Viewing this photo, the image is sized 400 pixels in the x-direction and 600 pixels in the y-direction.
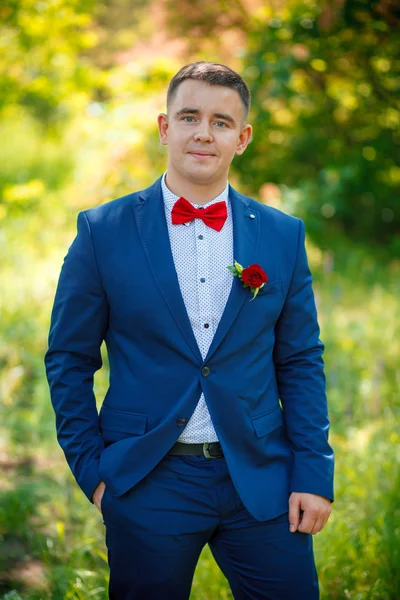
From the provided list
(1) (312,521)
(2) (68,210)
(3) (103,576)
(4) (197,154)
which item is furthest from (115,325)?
(2) (68,210)

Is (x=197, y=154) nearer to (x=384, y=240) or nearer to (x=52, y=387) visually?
(x=52, y=387)

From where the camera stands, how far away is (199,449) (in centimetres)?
209

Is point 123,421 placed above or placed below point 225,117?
below

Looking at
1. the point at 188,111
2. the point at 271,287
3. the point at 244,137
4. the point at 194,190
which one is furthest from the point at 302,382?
the point at 188,111

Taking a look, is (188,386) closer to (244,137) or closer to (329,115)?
(244,137)

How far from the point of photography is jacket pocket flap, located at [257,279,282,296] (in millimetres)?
2143

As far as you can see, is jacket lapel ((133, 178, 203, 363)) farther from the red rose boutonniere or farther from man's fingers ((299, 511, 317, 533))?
man's fingers ((299, 511, 317, 533))

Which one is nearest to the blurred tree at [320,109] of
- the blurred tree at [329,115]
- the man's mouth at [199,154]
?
the blurred tree at [329,115]

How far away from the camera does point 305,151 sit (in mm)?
9406

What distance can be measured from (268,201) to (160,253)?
24.0 feet

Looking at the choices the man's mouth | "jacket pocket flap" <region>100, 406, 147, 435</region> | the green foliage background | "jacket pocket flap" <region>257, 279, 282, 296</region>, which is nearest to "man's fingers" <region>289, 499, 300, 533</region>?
"jacket pocket flap" <region>100, 406, 147, 435</region>

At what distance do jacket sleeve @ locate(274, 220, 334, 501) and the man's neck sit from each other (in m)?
0.33

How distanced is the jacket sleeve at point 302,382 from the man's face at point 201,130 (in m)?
0.41

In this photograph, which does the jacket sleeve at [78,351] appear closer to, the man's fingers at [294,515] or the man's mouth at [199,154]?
the man's mouth at [199,154]
